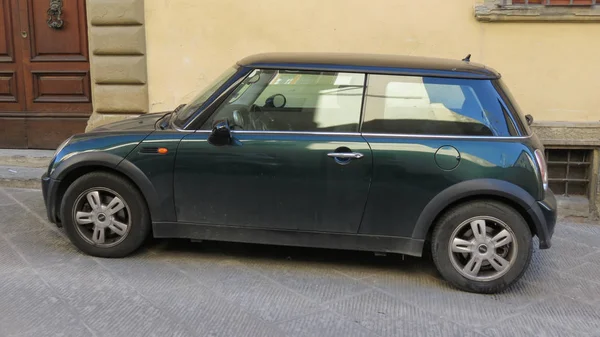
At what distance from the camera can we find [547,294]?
4172mm

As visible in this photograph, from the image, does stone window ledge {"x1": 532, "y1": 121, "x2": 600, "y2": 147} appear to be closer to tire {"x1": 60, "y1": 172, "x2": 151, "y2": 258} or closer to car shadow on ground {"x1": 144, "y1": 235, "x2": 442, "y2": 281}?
car shadow on ground {"x1": 144, "y1": 235, "x2": 442, "y2": 281}

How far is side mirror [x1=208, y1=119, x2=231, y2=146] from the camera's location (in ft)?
13.4

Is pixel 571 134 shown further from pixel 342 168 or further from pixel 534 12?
pixel 342 168

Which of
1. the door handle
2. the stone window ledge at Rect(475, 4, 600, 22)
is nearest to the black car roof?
the door handle

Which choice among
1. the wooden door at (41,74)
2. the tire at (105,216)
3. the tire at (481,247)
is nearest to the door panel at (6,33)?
the wooden door at (41,74)

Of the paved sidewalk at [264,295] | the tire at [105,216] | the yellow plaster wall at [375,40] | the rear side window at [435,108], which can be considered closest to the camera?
the paved sidewalk at [264,295]

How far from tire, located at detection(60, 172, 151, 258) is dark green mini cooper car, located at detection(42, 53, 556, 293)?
0.01 m

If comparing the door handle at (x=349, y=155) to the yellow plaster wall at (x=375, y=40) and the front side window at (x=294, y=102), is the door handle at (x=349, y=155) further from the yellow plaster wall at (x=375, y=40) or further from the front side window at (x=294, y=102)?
the yellow plaster wall at (x=375, y=40)

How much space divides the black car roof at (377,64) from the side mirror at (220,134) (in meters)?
0.51

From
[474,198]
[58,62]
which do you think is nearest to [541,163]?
[474,198]

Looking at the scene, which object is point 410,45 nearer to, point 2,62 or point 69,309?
point 69,309

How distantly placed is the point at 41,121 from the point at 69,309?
14.4 feet

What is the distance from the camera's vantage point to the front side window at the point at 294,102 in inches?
162

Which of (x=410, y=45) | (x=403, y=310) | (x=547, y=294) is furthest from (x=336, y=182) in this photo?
(x=410, y=45)
